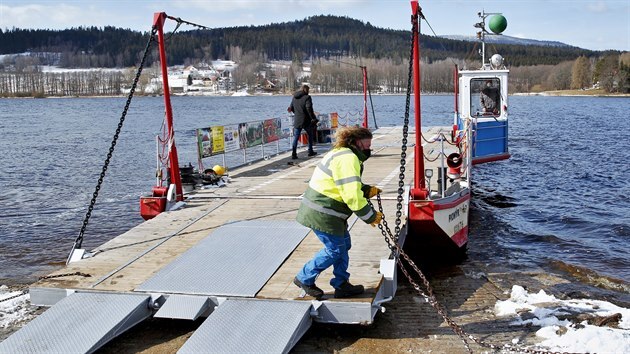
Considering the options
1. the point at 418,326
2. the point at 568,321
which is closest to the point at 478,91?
the point at 568,321

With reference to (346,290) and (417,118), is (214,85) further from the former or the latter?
(346,290)

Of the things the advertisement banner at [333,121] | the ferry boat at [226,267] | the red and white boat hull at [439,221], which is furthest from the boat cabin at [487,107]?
the red and white boat hull at [439,221]

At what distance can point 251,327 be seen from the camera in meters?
6.38

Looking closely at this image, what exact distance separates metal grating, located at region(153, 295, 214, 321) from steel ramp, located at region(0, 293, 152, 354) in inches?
10.6

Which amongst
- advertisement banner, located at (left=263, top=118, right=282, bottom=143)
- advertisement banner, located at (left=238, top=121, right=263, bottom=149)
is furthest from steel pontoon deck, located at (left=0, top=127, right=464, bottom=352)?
advertisement banner, located at (left=263, top=118, right=282, bottom=143)

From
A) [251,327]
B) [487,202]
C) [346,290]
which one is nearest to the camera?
[251,327]

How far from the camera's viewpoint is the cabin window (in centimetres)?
1950

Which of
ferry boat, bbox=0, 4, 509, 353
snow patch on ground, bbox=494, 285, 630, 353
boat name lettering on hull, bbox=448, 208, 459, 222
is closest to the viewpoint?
ferry boat, bbox=0, 4, 509, 353

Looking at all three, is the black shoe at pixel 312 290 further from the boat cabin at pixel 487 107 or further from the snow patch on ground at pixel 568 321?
the boat cabin at pixel 487 107

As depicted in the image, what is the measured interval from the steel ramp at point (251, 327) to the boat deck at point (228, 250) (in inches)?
11.5

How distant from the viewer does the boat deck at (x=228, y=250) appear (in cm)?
743

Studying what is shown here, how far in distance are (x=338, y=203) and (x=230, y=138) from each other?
424 inches

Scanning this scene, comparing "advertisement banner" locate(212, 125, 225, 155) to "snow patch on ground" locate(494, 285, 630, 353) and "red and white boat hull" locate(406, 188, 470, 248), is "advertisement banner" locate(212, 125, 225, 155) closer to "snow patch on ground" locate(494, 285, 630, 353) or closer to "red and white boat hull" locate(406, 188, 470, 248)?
"red and white boat hull" locate(406, 188, 470, 248)

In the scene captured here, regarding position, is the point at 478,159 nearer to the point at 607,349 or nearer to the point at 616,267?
the point at 616,267
